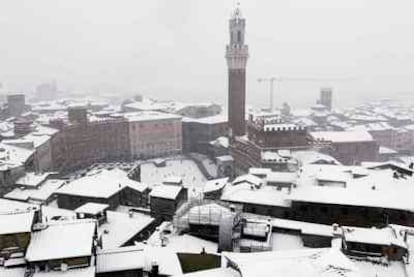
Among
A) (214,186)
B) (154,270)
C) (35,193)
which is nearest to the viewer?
(154,270)

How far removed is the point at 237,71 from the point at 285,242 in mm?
41969

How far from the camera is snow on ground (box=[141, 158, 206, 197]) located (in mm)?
63562

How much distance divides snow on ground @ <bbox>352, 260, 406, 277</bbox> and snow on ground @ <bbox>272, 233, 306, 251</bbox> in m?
5.25

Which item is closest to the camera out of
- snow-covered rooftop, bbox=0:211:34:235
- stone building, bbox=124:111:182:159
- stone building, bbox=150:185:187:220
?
snow-covered rooftop, bbox=0:211:34:235

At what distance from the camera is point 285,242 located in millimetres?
30109

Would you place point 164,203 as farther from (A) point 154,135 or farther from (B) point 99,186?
(A) point 154,135

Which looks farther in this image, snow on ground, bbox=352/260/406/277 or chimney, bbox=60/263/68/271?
snow on ground, bbox=352/260/406/277

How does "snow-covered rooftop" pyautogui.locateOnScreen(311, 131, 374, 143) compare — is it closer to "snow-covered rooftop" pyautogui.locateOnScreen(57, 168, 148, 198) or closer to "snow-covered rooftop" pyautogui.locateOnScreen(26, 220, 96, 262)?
"snow-covered rooftop" pyautogui.locateOnScreen(57, 168, 148, 198)

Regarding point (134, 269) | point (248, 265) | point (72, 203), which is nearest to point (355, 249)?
point (248, 265)

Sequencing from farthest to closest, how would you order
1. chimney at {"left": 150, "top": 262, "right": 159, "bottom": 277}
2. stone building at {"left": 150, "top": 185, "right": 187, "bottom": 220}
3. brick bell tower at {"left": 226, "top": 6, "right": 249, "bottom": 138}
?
1. brick bell tower at {"left": 226, "top": 6, "right": 249, "bottom": 138}
2. stone building at {"left": 150, "top": 185, "right": 187, "bottom": 220}
3. chimney at {"left": 150, "top": 262, "right": 159, "bottom": 277}

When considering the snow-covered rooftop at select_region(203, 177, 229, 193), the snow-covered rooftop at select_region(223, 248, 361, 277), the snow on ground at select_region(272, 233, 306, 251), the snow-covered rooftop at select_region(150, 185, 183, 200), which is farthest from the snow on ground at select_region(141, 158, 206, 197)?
the snow-covered rooftop at select_region(223, 248, 361, 277)

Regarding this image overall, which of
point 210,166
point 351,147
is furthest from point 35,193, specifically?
point 351,147

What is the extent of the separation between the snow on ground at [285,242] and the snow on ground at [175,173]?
2838 cm

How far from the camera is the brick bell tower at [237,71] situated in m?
66.2
